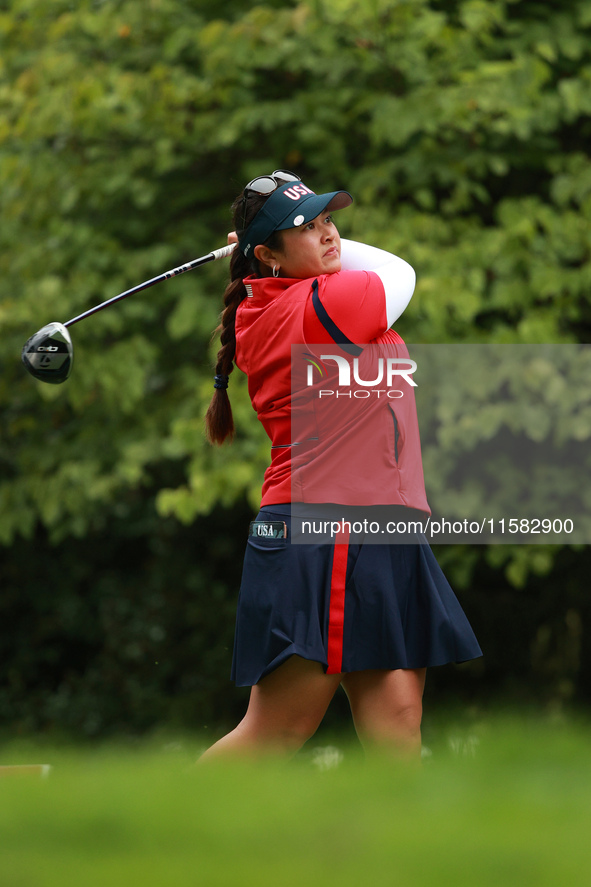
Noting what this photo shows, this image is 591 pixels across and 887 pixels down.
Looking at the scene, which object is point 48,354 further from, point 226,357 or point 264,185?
point 264,185

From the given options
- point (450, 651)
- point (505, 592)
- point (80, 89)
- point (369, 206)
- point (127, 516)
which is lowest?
point (450, 651)

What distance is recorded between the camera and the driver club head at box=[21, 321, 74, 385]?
3.75 m

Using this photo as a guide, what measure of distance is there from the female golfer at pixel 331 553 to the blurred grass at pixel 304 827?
1.80ft

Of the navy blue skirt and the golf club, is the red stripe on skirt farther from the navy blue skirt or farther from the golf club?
the golf club

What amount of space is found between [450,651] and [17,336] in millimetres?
4329

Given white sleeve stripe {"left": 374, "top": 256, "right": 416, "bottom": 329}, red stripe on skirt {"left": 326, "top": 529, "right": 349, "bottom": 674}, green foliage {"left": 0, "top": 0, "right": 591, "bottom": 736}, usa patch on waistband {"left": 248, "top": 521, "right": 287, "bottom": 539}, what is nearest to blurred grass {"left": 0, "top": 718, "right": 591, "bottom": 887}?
red stripe on skirt {"left": 326, "top": 529, "right": 349, "bottom": 674}

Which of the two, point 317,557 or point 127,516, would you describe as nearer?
point 317,557

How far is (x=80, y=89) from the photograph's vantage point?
252 inches

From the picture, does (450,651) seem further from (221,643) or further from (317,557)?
(221,643)

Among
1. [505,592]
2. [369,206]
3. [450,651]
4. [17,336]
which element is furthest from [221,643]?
[450,651]

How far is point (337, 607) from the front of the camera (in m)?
3.22

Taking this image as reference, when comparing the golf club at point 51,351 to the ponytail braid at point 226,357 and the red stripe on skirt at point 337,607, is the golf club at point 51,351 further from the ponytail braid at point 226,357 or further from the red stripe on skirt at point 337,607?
the red stripe on skirt at point 337,607

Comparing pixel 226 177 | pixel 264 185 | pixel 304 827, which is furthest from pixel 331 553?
pixel 226 177

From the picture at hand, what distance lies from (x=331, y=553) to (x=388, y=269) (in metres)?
0.85
